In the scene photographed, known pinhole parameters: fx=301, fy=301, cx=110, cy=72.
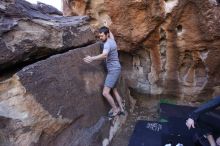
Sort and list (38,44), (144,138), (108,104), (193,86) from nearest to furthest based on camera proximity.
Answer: (38,44) < (144,138) < (108,104) < (193,86)

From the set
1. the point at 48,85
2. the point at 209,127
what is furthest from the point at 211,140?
the point at 48,85

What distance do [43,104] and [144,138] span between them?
6.09ft

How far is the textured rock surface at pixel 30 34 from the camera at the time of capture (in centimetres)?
365

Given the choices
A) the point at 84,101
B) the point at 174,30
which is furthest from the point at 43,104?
Answer: the point at 174,30

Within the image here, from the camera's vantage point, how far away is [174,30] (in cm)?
558

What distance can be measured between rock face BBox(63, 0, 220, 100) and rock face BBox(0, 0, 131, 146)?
0.93 meters

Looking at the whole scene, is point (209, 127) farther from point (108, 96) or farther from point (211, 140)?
point (108, 96)

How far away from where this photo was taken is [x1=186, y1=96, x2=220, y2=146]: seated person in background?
11.7ft

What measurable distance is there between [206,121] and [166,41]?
2.26 m

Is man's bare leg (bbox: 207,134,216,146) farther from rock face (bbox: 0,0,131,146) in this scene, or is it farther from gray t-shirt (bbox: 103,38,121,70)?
gray t-shirt (bbox: 103,38,121,70)

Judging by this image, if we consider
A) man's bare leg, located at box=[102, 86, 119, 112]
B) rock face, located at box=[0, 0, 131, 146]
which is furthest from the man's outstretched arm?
man's bare leg, located at box=[102, 86, 119, 112]

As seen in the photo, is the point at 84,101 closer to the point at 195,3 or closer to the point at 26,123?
the point at 26,123

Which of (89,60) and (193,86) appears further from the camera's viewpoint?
(193,86)

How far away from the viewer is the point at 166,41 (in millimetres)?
5750
